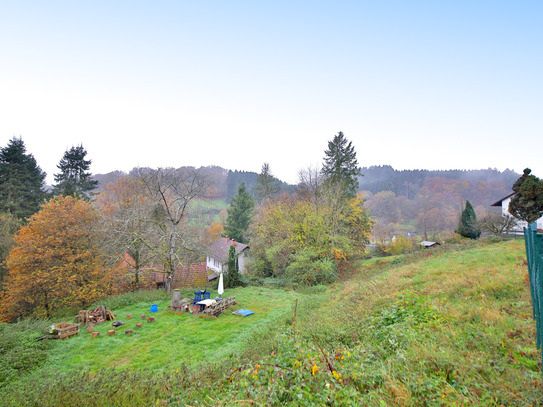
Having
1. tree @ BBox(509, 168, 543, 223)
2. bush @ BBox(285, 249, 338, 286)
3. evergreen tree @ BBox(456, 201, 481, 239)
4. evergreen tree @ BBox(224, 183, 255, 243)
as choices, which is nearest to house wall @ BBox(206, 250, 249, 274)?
evergreen tree @ BBox(224, 183, 255, 243)

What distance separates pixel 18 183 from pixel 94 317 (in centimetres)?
2076

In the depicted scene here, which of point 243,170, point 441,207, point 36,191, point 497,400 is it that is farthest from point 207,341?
point 243,170

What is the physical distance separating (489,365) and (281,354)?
3.44m

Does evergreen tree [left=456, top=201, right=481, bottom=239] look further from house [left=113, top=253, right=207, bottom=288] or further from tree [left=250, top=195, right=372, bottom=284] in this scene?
house [left=113, top=253, right=207, bottom=288]

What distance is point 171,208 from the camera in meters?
18.3

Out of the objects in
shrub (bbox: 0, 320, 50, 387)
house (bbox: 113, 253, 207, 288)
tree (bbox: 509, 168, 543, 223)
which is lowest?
house (bbox: 113, 253, 207, 288)

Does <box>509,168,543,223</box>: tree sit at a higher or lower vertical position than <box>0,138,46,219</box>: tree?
lower

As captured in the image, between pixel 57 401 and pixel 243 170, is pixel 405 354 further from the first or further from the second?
pixel 243 170

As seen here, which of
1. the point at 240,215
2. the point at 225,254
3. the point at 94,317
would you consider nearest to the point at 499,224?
the point at 225,254

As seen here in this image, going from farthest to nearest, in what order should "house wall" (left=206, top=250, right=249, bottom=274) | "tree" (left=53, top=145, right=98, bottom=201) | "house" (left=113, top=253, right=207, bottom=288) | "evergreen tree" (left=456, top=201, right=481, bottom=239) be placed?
1. "house wall" (left=206, top=250, right=249, bottom=274)
2. "tree" (left=53, top=145, right=98, bottom=201)
3. "evergreen tree" (left=456, top=201, right=481, bottom=239)
4. "house" (left=113, top=253, right=207, bottom=288)

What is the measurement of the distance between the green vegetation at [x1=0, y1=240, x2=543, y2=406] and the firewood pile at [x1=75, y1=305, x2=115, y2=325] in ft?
5.62

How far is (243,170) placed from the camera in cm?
8419

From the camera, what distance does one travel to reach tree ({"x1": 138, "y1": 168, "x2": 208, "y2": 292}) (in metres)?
16.6

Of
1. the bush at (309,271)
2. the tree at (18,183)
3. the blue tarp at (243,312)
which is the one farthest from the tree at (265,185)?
the blue tarp at (243,312)
